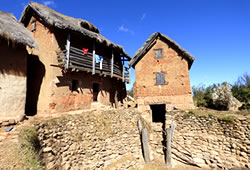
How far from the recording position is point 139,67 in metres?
13.0

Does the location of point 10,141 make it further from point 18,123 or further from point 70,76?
point 70,76

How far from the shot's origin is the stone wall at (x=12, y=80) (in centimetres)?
625

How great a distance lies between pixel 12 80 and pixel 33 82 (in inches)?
111

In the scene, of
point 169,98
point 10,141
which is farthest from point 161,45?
point 10,141

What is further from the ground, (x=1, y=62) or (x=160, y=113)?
(x=1, y=62)

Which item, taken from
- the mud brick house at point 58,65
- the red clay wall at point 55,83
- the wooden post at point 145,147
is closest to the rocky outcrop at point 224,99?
the wooden post at point 145,147

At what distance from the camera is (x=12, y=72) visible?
6.63m

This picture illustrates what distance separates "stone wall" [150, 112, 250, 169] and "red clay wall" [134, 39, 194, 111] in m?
1.46

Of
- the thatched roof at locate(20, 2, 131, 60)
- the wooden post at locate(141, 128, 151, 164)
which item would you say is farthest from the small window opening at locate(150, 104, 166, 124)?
the thatched roof at locate(20, 2, 131, 60)

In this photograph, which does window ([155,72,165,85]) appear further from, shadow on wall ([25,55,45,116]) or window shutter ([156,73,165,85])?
shadow on wall ([25,55,45,116])

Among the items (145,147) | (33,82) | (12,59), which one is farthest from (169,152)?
(12,59)

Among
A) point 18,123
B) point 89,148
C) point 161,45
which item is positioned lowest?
point 89,148

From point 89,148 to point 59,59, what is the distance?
6.22 m

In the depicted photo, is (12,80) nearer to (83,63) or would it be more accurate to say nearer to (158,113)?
(83,63)
